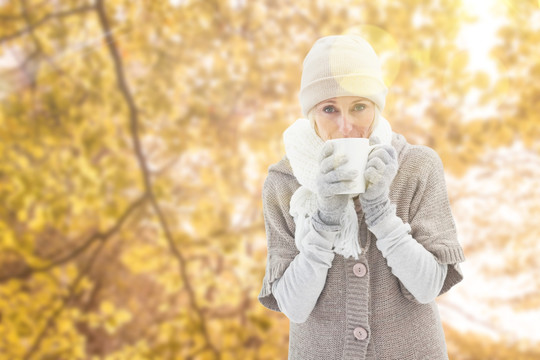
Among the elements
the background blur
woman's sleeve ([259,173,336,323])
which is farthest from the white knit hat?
the background blur

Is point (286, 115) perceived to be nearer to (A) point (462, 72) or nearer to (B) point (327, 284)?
(A) point (462, 72)

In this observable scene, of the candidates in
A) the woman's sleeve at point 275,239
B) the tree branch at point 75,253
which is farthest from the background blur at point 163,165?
the woman's sleeve at point 275,239

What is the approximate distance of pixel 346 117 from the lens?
0.94 m

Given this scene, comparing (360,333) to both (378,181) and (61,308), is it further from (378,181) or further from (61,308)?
(61,308)

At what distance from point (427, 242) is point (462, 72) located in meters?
1.95

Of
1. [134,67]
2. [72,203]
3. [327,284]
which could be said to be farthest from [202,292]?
[327,284]

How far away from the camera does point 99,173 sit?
2.55 metres

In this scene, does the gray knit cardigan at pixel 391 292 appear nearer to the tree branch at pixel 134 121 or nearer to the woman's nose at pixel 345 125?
the woman's nose at pixel 345 125

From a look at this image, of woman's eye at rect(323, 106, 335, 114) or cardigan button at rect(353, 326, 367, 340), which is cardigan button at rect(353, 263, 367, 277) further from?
woman's eye at rect(323, 106, 335, 114)

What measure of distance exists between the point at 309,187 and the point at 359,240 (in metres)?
0.17

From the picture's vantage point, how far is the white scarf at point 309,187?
2.98 feet

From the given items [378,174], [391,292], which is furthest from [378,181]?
[391,292]

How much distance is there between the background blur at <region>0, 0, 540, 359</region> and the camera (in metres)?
2.49

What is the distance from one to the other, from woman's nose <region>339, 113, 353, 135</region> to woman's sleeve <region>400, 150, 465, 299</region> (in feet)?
0.71
